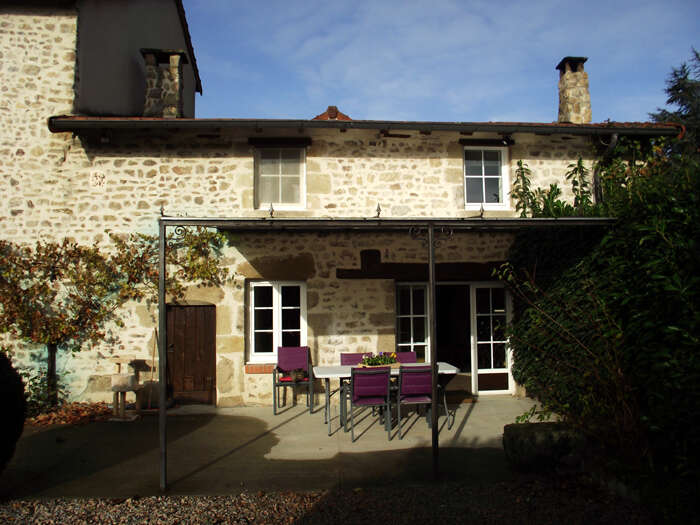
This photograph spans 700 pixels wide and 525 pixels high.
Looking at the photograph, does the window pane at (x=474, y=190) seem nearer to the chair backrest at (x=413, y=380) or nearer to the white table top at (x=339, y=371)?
the white table top at (x=339, y=371)

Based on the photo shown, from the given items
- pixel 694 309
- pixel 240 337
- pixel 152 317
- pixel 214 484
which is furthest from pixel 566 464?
pixel 152 317

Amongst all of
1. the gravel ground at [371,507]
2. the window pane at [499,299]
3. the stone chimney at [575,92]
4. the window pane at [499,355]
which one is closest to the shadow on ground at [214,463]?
the gravel ground at [371,507]

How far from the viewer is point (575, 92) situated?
824 centimetres

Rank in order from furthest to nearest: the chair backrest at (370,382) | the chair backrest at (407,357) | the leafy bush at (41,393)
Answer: the chair backrest at (407,357) < the leafy bush at (41,393) < the chair backrest at (370,382)

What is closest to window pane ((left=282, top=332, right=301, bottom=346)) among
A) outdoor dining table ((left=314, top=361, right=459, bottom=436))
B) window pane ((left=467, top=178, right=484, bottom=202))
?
outdoor dining table ((left=314, top=361, right=459, bottom=436))

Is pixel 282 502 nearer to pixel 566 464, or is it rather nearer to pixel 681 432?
pixel 566 464

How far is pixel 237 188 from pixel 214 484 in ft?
13.8

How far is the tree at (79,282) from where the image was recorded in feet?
21.7

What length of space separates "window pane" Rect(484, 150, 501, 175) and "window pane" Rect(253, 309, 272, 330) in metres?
4.00

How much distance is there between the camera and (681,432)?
329 centimetres

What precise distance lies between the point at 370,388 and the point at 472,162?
4.04m

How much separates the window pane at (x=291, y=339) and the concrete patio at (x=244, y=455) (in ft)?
3.54

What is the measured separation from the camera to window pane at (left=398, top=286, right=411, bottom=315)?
24.6 feet

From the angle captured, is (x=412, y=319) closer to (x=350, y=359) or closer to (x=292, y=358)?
(x=350, y=359)
